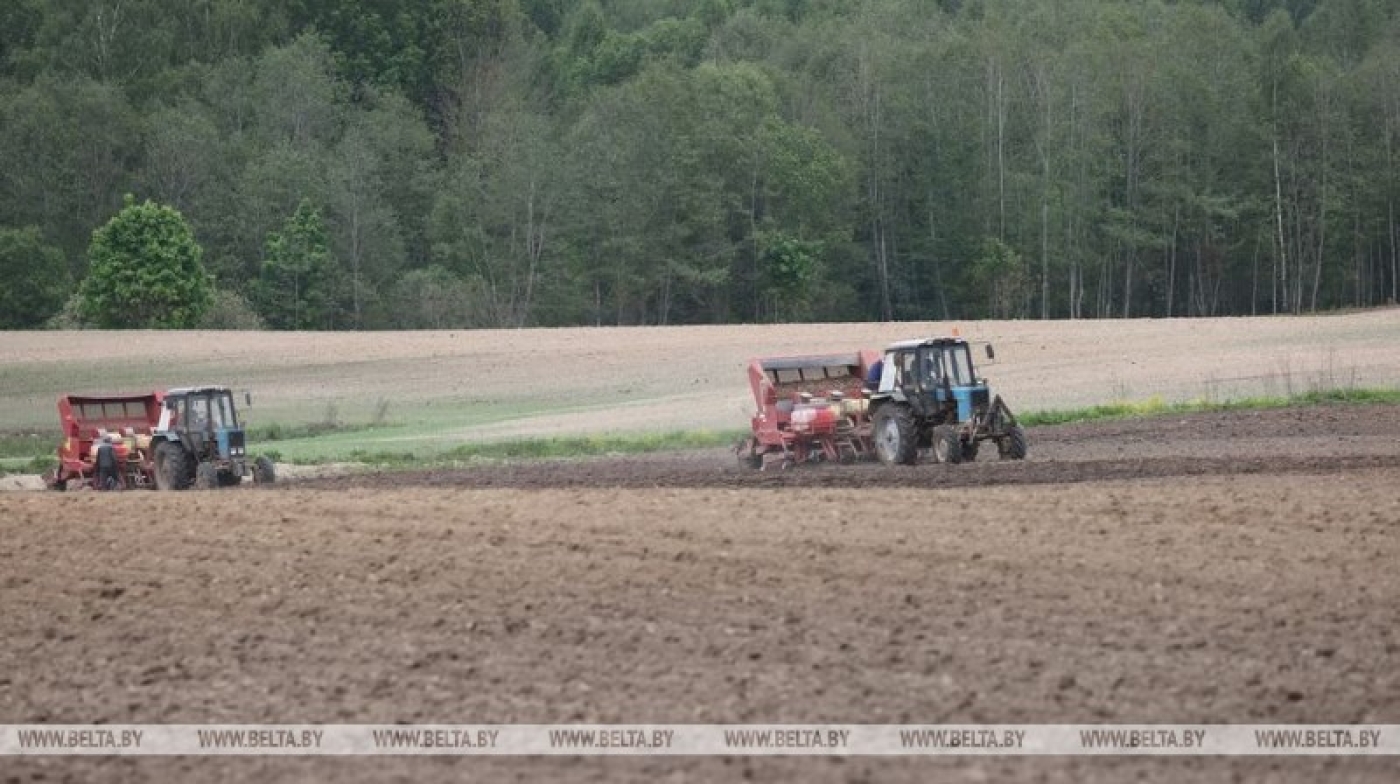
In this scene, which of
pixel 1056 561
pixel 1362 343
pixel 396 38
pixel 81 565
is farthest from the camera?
pixel 396 38

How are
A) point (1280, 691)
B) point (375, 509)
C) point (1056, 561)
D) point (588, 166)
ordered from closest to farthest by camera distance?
point (1280, 691) < point (1056, 561) < point (375, 509) < point (588, 166)

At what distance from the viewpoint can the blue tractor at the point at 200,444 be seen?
33.6m

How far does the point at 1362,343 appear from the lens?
57719 millimetres

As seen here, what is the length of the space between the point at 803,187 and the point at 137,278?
3488cm

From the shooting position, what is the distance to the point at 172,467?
110 feet

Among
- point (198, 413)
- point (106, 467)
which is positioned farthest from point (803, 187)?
point (106, 467)

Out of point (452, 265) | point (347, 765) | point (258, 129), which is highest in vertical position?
point (258, 129)


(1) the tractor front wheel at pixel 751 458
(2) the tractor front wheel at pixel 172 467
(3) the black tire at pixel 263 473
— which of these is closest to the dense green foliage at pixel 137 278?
(2) the tractor front wheel at pixel 172 467

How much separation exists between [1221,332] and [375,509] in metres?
45.1

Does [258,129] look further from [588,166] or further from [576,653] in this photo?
[576,653]

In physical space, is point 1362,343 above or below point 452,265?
below

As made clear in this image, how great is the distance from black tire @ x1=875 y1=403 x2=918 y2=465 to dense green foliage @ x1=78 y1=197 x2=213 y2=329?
181 feet

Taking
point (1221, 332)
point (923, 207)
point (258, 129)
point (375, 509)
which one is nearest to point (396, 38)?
point (258, 129)

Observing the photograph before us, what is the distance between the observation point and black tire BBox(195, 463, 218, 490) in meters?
33.2
